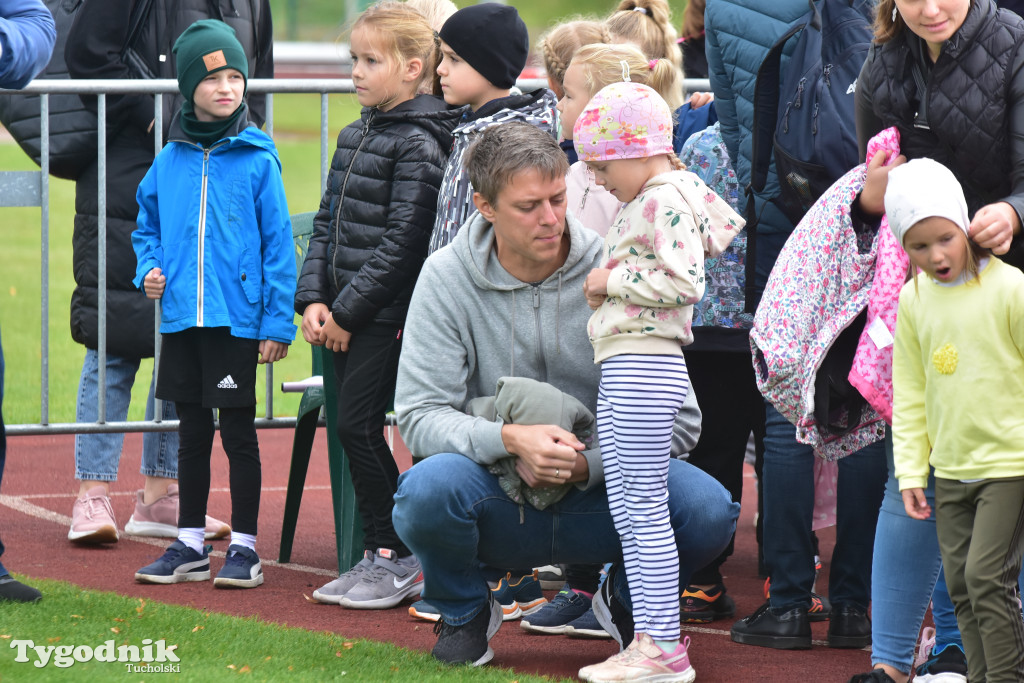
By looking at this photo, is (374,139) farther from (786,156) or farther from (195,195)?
(786,156)

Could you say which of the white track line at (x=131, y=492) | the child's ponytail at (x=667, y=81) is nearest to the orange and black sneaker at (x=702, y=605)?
the child's ponytail at (x=667, y=81)

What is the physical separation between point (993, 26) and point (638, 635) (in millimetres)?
1917

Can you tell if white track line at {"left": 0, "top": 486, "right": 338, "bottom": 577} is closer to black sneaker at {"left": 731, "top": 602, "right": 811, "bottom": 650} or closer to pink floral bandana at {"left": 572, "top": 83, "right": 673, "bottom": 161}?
black sneaker at {"left": 731, "top": 602, "right": 811, "bottom": 650}

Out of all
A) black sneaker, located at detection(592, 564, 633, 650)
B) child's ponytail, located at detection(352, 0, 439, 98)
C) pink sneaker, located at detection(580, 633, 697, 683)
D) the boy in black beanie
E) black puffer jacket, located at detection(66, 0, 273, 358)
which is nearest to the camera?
pink sneaker, located at detection(580, 633, 697, 683)

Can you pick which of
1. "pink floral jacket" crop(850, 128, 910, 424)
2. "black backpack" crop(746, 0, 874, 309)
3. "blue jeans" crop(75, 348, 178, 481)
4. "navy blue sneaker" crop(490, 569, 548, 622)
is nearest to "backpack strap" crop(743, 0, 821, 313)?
"black backpack" crop(746, 0, 874, 309)

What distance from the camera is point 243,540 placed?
507 cm

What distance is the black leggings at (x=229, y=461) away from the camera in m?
5.11

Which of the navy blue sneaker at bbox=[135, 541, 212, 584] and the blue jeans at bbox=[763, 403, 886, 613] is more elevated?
the blue jeans at bbox=[763, 403, 886, 613]

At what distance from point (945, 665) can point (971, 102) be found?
1549 millimetres

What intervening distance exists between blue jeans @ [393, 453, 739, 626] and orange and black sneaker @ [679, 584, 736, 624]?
0.60m

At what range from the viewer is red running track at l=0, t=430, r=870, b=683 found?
4086 millimetres

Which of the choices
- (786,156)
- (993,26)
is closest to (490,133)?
(786,156)

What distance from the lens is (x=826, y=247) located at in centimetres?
380

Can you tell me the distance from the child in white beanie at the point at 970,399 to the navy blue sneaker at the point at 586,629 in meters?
1.35
